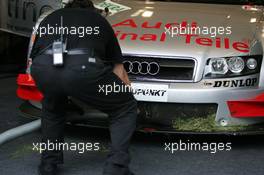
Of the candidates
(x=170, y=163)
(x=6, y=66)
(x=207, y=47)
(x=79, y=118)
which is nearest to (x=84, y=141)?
(x=79, y=118)

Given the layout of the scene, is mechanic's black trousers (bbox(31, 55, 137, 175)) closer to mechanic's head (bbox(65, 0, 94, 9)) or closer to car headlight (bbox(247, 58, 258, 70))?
Result: mechanic's head (bbox(65, 0, 94, 9))

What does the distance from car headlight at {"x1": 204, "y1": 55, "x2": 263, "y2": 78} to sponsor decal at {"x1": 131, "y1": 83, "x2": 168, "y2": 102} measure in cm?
39

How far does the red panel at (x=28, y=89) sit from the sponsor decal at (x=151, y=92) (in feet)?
2.94

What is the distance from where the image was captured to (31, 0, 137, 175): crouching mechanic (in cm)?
365

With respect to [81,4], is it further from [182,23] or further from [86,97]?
[182,23]

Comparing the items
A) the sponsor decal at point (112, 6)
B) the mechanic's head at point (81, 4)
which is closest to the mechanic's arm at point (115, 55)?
the mechanic's head at point (81, 4)

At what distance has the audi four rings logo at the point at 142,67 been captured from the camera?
4.70m

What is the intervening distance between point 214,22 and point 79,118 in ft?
5.13

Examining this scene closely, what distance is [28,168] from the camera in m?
4.44

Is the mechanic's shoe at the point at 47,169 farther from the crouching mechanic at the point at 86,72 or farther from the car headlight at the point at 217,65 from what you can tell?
the car headlight at the point at 217,65

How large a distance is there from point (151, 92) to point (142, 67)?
25 centimetres

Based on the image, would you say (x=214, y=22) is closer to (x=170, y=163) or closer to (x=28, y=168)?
(x=170, y=163)

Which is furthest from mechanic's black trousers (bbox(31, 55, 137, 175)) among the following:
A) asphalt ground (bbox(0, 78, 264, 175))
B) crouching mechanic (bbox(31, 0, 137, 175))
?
asphalt ground (bbox(0, 78, 264, 175))

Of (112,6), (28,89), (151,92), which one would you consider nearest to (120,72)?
(151,92)
